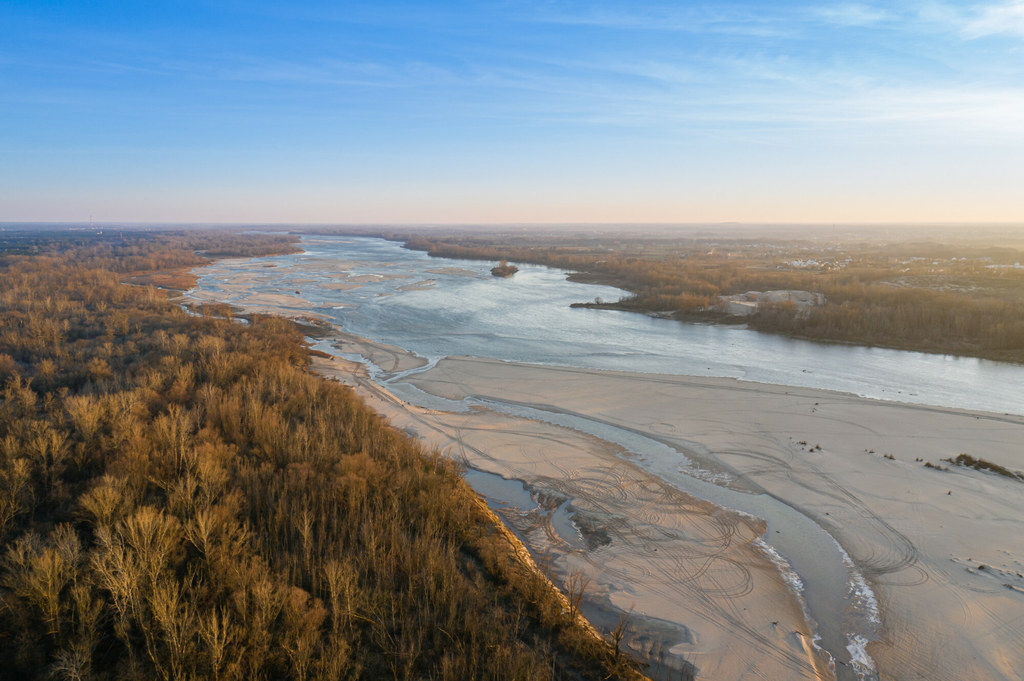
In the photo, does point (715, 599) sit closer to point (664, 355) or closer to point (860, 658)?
point (860, 658)

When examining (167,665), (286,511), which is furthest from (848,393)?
(167,665)

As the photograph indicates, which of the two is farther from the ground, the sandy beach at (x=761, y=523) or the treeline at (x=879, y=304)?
the treeline at (x=879, y=304)

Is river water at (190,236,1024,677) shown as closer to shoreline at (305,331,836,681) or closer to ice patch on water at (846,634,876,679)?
ice patch on water at (846,634,876,679)

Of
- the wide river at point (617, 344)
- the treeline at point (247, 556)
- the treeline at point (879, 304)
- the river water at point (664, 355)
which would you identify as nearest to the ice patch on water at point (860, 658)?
the river water at point (664, 355)

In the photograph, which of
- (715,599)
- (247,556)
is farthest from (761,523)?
(247,556)

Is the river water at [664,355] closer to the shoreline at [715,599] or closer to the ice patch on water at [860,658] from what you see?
the ice patch on water at [860,658]

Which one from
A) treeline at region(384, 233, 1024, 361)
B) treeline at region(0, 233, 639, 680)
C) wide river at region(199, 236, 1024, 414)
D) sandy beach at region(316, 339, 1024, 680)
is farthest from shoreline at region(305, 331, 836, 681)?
treeline at region(384, 233, 1024, 361)

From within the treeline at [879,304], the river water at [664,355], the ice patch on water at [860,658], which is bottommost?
the ice patch on water at [860,658]
